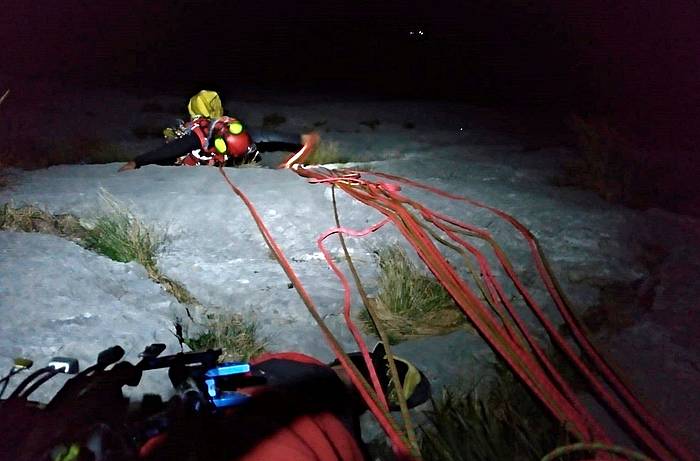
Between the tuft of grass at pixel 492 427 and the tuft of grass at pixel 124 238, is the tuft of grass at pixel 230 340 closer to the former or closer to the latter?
the tuft of grass at pixel 124 238

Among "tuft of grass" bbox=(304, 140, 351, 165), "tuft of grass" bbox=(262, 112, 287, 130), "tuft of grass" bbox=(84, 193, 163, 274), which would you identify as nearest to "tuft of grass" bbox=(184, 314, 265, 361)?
"tuft of grass" bbox=(84, 193, 163, 274)

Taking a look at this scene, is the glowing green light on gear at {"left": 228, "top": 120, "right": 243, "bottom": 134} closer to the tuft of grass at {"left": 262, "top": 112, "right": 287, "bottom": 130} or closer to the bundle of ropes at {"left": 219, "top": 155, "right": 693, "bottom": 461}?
the bundle of ropes at {"left": 219, "top": 155, "right": 693, "bottom": 461}

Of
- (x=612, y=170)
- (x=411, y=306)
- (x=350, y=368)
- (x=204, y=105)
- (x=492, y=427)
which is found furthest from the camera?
(x=204, y=105)

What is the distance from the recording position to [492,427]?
2.15 m

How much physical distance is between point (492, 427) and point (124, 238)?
238cm

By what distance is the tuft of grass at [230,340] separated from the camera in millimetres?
2775

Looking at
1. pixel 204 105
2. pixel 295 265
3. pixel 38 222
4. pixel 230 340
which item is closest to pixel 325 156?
pixel 204 105

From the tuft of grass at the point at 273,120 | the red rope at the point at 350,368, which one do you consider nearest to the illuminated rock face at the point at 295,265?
the red rope at the point at 350,368

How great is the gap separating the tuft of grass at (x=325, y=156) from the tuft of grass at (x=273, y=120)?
222 centimetres

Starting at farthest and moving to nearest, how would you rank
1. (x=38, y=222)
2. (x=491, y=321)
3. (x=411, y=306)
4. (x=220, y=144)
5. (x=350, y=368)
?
(x=220, y=144)
(x=38, y=222)
(x=411, y=306)
(x=491, y=321)
(x=350, y=368)

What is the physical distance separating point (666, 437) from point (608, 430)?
0.22 m

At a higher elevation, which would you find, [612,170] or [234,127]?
[234,127]

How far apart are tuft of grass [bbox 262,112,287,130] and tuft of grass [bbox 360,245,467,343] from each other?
4.93 metres

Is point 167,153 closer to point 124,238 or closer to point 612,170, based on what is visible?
point 124,238
